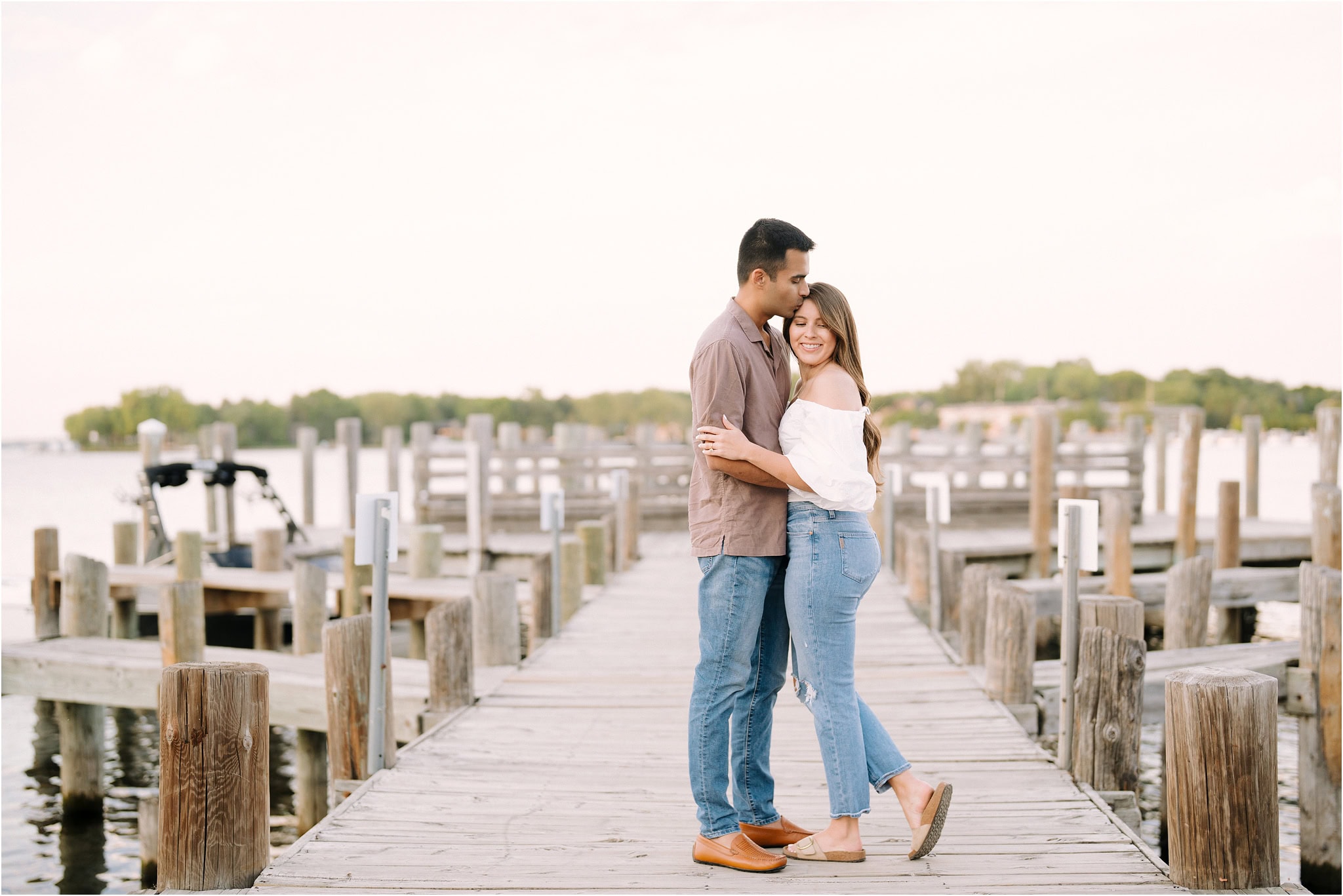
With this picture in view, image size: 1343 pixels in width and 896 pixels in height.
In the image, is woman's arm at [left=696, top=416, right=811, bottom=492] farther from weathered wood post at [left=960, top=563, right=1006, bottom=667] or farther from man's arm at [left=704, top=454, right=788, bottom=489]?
weathered wood post at [left=960, top=563, right=1006, bottom=667]

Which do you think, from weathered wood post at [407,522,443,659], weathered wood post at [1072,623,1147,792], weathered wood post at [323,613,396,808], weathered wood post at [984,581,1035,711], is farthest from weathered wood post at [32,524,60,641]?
weathered wood post at [1072,623,1147,792]

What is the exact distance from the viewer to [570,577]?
967cm

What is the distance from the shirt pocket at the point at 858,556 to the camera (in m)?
3.48

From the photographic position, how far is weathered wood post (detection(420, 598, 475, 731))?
577cm

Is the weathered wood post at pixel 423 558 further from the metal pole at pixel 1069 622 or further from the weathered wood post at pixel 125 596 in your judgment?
the metal pole at pixel 1069 622

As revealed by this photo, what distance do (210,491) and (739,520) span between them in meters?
16.6

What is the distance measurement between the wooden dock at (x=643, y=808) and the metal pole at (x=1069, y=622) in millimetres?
170

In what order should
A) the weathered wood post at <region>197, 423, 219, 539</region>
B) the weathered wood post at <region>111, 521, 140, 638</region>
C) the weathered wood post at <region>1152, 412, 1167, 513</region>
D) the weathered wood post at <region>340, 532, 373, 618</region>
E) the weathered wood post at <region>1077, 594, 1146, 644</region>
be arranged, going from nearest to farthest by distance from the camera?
1. the weathered wood post at <region>1077, 594, 1146, 644</region>
2. the weathered wood post at <region>340, 532, 373, 618</region>
3. the weathered wood post at <region>111, 521, 140, 638</region>
4. the weathered wood post at <region>197, 423, 219, 539</region>
5. the weathered wood post at <region>1152, 412, 1167, 513</region>

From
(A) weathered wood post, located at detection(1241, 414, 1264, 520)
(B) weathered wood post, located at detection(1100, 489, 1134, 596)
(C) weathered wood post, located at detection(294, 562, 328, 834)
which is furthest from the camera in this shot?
(A) weathered wood post, located at detection(1241, 414, 1264, 520)

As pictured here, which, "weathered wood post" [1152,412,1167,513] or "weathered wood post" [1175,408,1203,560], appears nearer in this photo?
"weathered wood post" [1175,408,1203,560]

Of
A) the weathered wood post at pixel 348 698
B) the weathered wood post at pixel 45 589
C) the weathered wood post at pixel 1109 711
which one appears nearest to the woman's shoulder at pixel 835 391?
the weathered wood post at pixel 1109 711

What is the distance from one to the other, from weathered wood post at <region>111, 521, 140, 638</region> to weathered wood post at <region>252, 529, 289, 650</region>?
1.44 meters

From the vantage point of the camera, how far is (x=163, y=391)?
72.4 metres

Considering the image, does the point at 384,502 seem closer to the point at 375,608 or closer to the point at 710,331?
the point at 375,608
